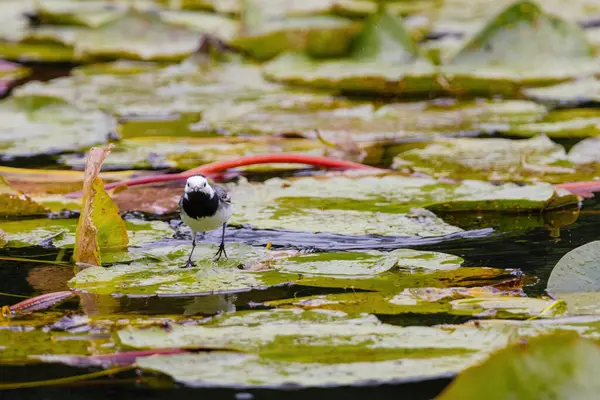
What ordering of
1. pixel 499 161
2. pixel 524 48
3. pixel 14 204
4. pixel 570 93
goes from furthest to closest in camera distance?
pixel 524 48
pixel 570 93
pixel 499 161
pixel 14 204

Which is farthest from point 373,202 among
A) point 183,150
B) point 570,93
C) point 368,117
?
point 570,93

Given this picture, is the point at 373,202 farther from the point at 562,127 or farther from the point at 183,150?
the point at 562,127

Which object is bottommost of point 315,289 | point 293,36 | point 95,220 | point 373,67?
point 315,289

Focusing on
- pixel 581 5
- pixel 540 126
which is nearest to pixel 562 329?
pixel 540 126

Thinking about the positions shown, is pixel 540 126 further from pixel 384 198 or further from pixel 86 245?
pixel 86 245

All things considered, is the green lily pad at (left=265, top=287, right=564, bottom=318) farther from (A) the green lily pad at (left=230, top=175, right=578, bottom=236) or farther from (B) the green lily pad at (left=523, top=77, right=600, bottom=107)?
(B) the green lily pad at (left=523, top=77, right=600, bottom=107)

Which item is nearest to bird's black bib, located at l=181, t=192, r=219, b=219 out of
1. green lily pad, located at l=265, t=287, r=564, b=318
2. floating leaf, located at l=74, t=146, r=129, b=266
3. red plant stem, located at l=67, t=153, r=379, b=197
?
floating leaf, located at l=74, t=146, r=129, b=266
